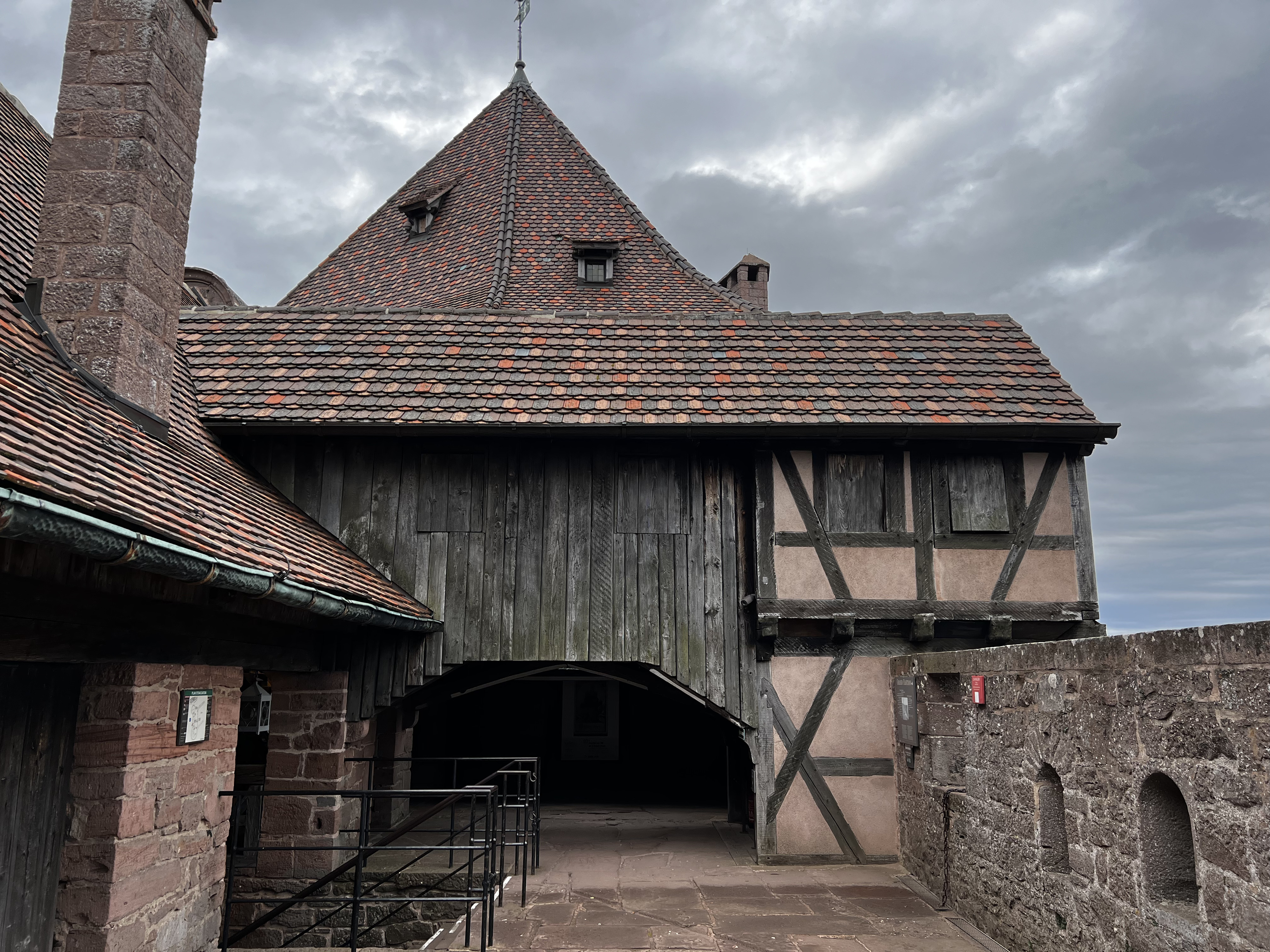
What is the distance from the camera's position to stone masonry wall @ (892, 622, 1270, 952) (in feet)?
10.5

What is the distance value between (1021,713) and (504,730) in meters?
8.87

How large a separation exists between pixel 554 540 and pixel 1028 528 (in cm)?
415

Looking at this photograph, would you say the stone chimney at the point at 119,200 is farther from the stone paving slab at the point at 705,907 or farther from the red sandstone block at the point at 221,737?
the stone paving slab at the point at 705,907

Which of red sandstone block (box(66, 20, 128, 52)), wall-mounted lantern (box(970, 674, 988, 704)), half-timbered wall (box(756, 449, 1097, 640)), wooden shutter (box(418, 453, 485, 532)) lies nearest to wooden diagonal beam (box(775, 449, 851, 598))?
half-timbered wall (box(756, 449, 1097, 640))

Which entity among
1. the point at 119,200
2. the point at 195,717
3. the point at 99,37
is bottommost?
the point at 195,717

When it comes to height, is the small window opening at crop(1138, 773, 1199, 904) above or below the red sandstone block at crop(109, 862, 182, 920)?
above

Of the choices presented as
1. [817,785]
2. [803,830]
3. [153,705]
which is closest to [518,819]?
[803,830]

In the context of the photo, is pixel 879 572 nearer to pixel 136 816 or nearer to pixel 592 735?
pixel 136 816

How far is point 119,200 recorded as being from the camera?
223 inches

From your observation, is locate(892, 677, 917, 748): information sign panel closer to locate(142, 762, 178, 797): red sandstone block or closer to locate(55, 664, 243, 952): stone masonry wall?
locate(55, 664, 243, 952): stone masonry wall

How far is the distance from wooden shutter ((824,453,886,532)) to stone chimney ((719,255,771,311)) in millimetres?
7064

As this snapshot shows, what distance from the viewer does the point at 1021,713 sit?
507 cm

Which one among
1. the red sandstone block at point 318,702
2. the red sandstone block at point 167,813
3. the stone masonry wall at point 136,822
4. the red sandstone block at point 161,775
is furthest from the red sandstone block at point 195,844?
the red sandstone block at point 318,702

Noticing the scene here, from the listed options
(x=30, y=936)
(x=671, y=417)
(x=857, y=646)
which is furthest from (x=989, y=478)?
(x=30, y=936)
